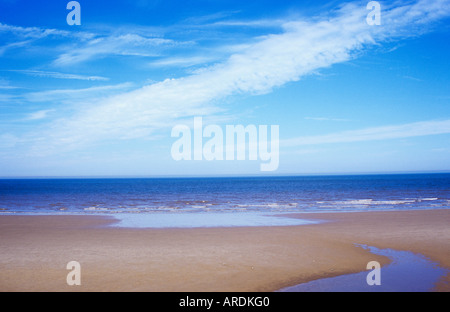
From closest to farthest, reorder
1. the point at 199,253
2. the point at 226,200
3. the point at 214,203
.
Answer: the point at 199,253, the point at 214,203, the point at 226,200

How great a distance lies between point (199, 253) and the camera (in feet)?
39.9

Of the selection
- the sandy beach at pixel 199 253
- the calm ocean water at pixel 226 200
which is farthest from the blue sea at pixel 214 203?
the sandy beach at pixel 199 253

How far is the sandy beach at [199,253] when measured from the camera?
8.78 m

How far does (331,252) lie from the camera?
12.2 metres

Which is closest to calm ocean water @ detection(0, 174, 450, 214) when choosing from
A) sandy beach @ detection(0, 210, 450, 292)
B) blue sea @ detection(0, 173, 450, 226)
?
blue sea @ detection(0, 173, 450, 226)

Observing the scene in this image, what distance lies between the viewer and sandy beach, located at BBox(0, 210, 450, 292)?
8781 mm

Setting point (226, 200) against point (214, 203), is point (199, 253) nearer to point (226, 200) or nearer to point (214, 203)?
point (214, 203)

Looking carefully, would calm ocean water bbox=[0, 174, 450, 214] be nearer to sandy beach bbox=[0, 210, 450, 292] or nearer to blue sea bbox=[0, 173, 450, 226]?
blue sea bbox=[0, 173, 450, 226]

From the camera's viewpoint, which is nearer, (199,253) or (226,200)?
(199,253)

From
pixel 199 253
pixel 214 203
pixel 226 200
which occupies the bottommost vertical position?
pixel 226 200

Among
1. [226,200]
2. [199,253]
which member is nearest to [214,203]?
[226,200]
